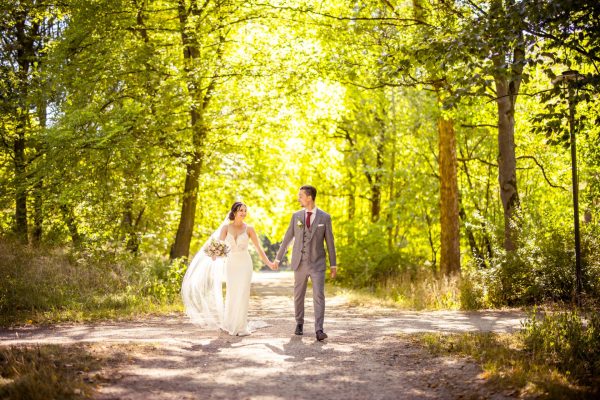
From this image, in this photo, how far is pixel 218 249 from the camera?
417 inches

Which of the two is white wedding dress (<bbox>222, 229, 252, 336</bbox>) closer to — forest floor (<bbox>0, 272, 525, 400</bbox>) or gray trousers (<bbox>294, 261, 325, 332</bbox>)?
forest floor (<bbox>0, 272, 525, 400</bbox>)

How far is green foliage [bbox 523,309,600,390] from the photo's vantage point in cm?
655

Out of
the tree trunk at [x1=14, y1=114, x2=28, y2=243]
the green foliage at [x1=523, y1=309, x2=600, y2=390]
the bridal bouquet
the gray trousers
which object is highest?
the tree trunk at [x1=14, y1=114, x2=28, y2=243]

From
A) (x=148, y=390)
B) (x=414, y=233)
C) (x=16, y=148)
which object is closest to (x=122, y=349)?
(x=148, y=390)

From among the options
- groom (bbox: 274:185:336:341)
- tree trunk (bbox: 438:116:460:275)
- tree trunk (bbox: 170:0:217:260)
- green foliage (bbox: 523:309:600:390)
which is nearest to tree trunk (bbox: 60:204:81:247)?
tree trunk (bbox: 170:0:217:260)

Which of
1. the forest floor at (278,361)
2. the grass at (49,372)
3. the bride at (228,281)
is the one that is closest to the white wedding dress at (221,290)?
the bride at (228,281)

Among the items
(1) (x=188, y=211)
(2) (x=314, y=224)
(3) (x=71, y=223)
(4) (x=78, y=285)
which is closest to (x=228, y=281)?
(2) (x=314, y=224)

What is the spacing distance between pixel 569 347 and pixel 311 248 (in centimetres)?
404

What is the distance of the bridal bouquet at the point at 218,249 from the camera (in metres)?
10.6

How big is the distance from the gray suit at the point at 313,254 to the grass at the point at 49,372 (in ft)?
11.2

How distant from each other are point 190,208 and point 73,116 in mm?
5917

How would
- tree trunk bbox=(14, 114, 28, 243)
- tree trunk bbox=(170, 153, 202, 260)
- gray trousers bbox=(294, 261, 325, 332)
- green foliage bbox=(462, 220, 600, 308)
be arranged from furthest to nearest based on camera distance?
tree trunk bbox=(170, 153, 202, 260) < tree trunk bbox=(14, 114, 28, 243) < green foliage bbox=(462, 220, 600, 308) < gray trousers bbox=(294, 261, 325, 332)

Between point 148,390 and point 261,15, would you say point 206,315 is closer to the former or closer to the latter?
point 148,390

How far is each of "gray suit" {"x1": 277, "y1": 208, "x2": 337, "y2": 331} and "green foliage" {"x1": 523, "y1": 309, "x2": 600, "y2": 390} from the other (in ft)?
10.2
